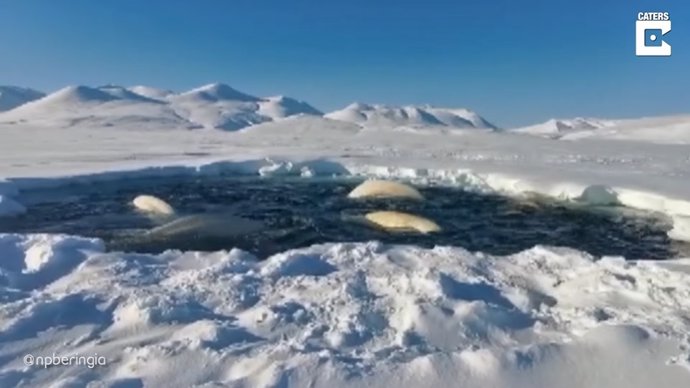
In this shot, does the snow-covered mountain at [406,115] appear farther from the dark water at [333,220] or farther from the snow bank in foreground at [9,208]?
→ the snow bank in foreground at [9,208]

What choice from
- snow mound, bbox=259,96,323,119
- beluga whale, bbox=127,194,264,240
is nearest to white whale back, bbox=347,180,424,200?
beluga whale, bbox=127,194,264,240

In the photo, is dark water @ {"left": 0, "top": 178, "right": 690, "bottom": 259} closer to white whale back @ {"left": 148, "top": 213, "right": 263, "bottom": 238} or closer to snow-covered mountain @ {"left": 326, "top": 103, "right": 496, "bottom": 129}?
white whale back @ {"left": 148, "top": 213, "right": 263, "bottom": 238}

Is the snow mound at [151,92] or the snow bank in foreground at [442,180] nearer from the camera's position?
the snow bank in foreground at [442,180]

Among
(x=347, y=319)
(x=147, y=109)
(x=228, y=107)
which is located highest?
(x=228, y=107)

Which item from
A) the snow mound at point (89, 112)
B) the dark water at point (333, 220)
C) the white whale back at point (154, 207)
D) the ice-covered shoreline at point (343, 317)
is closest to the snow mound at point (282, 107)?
the snow mound at point (89, 112)

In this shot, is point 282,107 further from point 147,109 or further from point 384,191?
point 384,191

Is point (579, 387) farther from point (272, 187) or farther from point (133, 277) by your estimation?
point (272, 187)

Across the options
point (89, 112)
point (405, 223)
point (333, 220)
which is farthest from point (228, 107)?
point (405, 223)
